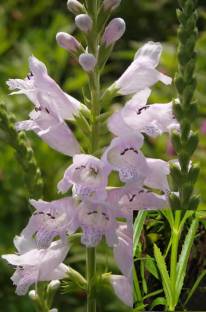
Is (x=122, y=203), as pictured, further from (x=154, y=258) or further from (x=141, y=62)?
(x=141, y=62)

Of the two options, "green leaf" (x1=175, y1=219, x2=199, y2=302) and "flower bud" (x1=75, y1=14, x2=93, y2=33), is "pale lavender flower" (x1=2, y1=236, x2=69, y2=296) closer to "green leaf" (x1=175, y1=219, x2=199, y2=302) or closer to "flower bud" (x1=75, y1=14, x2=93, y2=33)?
"green leaf" (x1=175, y1=219, x2=199, y2=302)

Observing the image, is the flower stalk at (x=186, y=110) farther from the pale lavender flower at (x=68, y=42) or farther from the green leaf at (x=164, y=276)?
the pale lavender flower at (x=68, y=42)

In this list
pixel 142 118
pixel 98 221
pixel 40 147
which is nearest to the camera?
pixel 98 221

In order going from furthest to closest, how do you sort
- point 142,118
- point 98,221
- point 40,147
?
point 40,147 → point 142,118 → point 98,221

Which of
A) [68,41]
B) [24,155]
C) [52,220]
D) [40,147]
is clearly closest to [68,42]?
[68,41]

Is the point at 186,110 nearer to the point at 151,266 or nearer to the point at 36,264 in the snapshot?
the point at 151,266

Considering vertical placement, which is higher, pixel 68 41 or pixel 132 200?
pixel 68 41

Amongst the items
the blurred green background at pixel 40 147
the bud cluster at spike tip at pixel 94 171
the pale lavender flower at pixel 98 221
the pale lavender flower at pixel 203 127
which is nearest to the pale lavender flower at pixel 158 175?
the bud cluster at spike tip at pixel 94 171

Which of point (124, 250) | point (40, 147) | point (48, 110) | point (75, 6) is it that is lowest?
point (40, 147)
